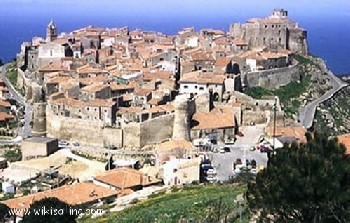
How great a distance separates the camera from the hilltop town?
98.8ft

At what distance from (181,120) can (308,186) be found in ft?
69.4

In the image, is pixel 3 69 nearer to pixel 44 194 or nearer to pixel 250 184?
pixel 44 194

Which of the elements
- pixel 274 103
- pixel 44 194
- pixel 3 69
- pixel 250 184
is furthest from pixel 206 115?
pixel 3 69

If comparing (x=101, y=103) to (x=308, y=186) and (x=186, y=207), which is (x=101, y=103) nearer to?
(x=186, y=207)

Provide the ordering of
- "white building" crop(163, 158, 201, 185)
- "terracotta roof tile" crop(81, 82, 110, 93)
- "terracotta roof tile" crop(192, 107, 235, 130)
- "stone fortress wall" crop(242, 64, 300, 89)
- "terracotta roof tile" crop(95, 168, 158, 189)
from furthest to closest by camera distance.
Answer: "stone fortress wall" crop(242, 64, 300, 89) < "terracotta roof tile" crop(81, 82, 110, 93) < "terracotta roof tile" crop(192, 107, 235, 130) < "white building" crop(163, 158, 201, 185) < "terracotta roof tile" crop(95, 168, 158, 189)

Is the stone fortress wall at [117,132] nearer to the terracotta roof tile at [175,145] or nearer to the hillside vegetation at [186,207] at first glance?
the terracotta roof tile at [175,145]

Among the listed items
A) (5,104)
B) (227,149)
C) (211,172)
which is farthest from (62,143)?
(211,172)

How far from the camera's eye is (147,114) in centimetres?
3562

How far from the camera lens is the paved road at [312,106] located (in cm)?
4175

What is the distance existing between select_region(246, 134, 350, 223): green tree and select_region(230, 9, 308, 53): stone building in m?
41.0

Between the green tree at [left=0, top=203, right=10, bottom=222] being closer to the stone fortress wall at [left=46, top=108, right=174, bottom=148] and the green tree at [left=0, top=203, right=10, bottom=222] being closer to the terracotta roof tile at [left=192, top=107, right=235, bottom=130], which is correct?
the stone fortress wall at [left=46, top=108, right=174, bottom=148]

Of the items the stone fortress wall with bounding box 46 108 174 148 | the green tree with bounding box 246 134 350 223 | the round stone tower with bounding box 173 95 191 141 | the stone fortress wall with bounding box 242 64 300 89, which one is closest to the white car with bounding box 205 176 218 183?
the round stone tower with bounding box 173 95 191 141

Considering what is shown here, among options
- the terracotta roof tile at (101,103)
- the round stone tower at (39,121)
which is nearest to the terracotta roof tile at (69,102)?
the terracotta roof tile at (101,103)

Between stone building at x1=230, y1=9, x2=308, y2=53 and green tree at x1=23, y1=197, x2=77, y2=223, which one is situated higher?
stone building at x1=230, y1=9, x2=308, y2=53
